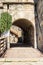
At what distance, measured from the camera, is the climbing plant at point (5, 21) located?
1277 cm

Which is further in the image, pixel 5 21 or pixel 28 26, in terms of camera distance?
pixel 28 26

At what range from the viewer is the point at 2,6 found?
13109mm

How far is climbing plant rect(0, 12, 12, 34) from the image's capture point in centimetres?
1277

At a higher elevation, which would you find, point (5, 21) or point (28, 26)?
point (5, 21)

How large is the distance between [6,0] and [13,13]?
1086mm

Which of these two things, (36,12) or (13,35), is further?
(13,35)

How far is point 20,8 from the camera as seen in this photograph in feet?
43.7

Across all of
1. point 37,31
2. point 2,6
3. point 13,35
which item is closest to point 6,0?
point 2,6

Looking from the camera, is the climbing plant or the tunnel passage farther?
the tunnel passage

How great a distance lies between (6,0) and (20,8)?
1191 millimetres

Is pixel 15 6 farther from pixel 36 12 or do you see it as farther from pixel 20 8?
pixel 36 12

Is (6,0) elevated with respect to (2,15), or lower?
elevated

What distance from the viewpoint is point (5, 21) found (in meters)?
12.9

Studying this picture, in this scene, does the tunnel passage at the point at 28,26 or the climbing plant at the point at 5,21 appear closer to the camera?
the climbing plant at the point at 5,21
